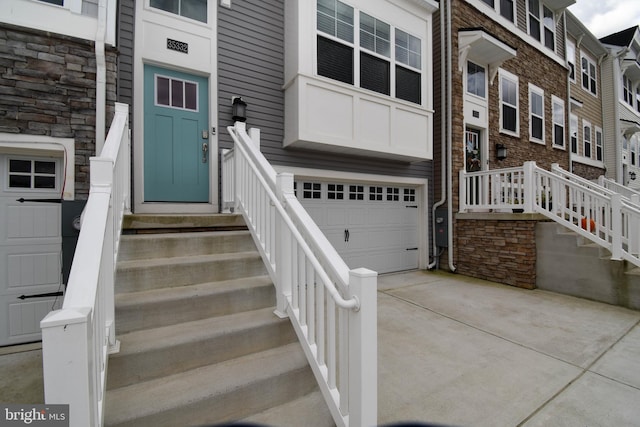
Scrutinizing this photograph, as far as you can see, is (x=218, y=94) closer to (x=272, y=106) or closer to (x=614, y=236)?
(x=272, y=106)

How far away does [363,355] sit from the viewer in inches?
56.9

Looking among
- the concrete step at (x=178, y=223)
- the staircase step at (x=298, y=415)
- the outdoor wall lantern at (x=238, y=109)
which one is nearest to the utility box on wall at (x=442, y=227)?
the outdoor wall lantern at (x=238, y=109)

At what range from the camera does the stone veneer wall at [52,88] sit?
2.80 meters

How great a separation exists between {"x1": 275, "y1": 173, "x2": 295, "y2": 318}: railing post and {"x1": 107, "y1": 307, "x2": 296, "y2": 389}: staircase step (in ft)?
0.38

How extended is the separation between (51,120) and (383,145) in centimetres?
428

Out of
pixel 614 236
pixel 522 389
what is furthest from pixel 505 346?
pixel 614 236

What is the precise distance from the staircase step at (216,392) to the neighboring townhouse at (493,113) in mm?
4821

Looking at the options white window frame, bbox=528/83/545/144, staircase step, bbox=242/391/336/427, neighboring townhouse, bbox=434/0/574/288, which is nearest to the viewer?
staircase step, bbox=242/391/336/427

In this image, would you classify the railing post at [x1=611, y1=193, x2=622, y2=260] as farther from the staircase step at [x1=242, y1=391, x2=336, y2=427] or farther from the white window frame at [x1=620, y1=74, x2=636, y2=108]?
the white window frame at [x1=620, y1=74, x2=636, y2=108]

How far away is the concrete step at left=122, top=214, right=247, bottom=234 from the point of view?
105 inches

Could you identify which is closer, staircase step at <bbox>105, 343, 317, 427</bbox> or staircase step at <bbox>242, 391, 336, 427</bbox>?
staircase step at <bbox>105, 343, 317, 427</bbox>

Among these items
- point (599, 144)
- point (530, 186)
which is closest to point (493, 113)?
point (530, 186)

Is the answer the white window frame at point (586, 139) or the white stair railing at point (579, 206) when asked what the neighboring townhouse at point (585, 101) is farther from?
the white stair railing at point (579, 206)

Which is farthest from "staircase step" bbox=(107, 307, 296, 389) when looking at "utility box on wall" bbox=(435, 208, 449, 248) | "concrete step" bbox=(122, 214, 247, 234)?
"utility box on wall" bbox=(435, 208, 449, 248)
